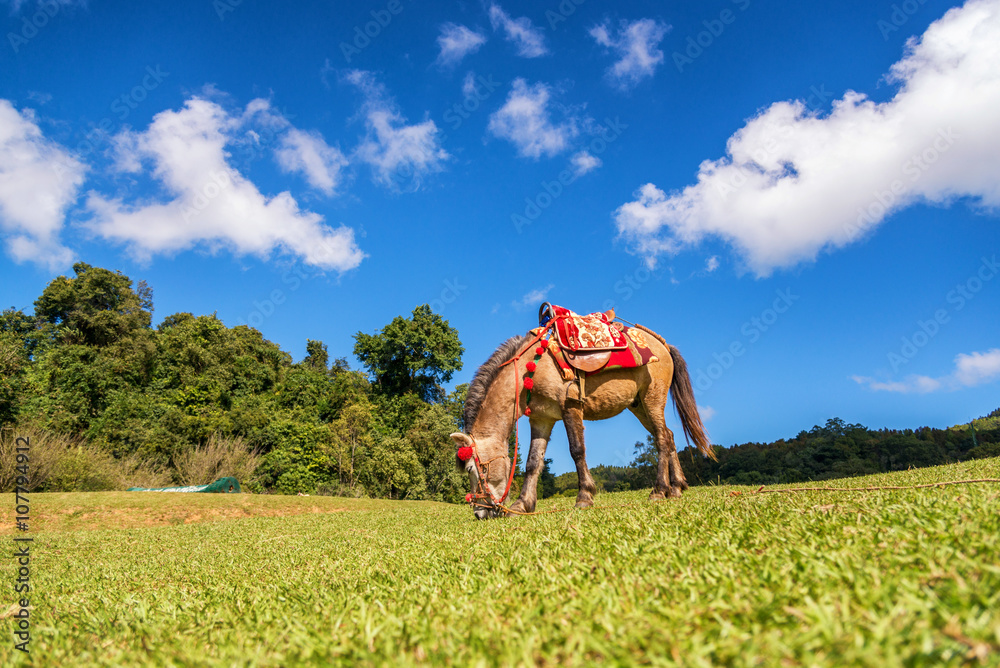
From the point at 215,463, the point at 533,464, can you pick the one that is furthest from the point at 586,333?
the point at 215,463

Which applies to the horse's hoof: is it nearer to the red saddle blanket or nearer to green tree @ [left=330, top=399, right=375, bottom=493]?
the red saddle blanket

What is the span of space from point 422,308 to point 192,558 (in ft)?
111

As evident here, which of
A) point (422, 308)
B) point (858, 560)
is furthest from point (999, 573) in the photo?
point (422, 308)

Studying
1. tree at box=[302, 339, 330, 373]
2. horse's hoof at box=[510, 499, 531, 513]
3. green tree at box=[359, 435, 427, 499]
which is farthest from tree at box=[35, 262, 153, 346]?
horse's hoof at box=[510, 499, 531, 513]

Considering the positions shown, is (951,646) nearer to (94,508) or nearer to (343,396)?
(94,508)

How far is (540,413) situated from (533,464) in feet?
2.43

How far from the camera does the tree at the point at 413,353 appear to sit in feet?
126

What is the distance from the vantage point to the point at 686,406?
8.12 metres

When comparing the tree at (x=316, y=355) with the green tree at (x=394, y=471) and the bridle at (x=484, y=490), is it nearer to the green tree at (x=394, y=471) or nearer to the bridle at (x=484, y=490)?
the green tree at (x=394, y=471)

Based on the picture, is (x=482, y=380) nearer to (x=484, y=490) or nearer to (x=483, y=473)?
(x=483, y=473)

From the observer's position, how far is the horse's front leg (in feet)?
22.4

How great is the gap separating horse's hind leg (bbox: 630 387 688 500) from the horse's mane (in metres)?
2.28

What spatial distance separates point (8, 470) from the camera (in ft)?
66.7

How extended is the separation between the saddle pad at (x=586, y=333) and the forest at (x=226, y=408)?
11.0m
